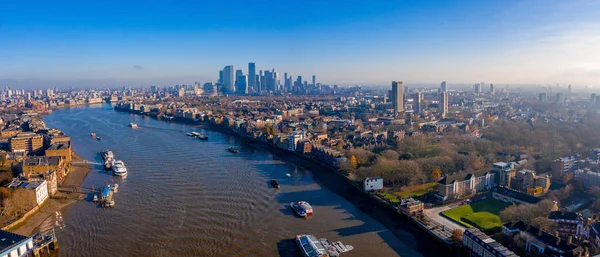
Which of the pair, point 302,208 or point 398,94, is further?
point 398,94

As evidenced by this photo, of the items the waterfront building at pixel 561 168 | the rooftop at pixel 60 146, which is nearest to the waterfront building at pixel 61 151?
the rooftop at pixel 60 146

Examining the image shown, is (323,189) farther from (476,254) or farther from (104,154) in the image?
(104,154)

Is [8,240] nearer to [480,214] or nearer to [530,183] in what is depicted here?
[480,214]

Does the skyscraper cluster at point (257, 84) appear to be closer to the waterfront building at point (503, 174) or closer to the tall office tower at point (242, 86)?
the tall office tower at point (242, 86)

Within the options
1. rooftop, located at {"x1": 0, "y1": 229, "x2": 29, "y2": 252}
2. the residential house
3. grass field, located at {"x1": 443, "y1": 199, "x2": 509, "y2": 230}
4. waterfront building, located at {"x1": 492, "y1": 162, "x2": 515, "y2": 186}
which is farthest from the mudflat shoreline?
the residential house

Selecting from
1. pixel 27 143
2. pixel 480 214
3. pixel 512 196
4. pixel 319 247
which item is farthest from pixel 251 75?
pixel 319 247

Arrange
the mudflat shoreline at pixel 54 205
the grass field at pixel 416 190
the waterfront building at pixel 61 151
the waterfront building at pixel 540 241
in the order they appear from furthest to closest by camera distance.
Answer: the waterfront building at pixel 61 151, the grass field at pixel 416 190, the mudflat shoreline at pixel 54 205, the waterfront building at pixel 540 241

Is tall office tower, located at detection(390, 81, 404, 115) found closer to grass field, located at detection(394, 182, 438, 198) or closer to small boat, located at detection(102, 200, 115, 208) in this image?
grass field, located at detection(394, 182, 438, 198)
